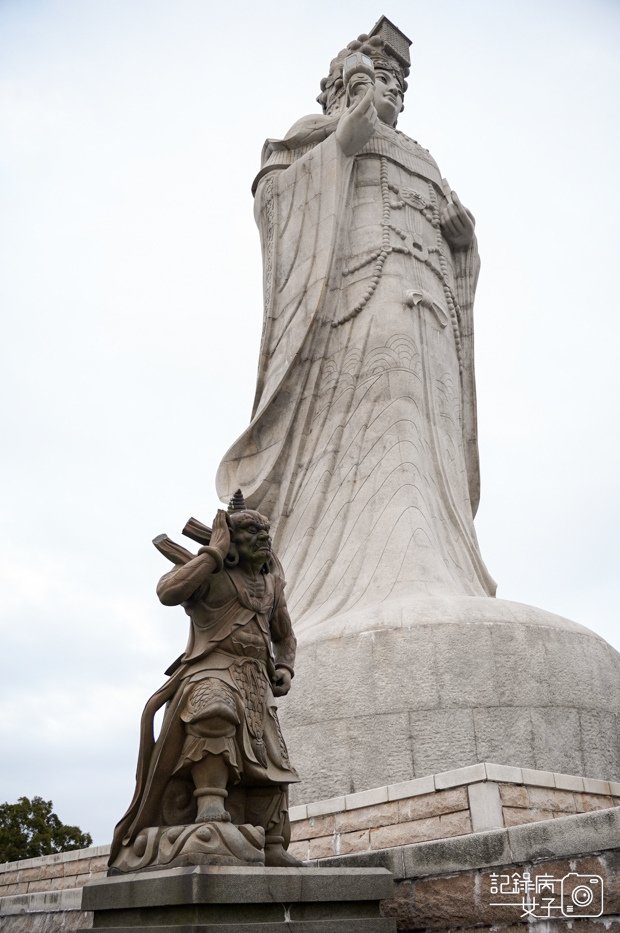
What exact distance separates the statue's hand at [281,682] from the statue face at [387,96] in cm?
607

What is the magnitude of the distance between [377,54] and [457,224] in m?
2.21

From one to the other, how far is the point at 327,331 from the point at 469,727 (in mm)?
3665

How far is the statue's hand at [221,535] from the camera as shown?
3.49 m

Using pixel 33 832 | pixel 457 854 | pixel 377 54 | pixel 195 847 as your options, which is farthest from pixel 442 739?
pixel 33 832

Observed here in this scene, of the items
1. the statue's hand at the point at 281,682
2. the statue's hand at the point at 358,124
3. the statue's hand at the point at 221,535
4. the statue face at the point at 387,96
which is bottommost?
the statue's hand at the point at 281,682

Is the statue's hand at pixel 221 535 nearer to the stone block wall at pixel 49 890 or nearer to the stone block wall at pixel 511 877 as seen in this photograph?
the stone block wall at pixel 511 877

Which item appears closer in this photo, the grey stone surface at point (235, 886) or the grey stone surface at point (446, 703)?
the grey stone surface at point (235, 886)

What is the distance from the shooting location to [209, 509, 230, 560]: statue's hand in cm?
349

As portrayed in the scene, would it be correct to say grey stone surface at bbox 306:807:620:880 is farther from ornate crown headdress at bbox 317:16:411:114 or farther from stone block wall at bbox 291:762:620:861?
ornate crown headdress at bbox 317:16:411:114

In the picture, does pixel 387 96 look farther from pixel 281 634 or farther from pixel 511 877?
pixel 511 877

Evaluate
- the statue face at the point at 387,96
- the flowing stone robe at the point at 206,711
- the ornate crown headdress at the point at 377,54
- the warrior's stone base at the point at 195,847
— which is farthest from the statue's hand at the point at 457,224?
the warrior's stone base at the point at 195,847

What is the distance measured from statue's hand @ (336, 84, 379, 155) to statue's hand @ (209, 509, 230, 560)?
4980 mm

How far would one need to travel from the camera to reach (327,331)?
7.45m

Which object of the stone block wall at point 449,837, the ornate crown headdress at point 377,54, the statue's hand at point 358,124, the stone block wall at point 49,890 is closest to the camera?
the stone block wall at point 449,837
